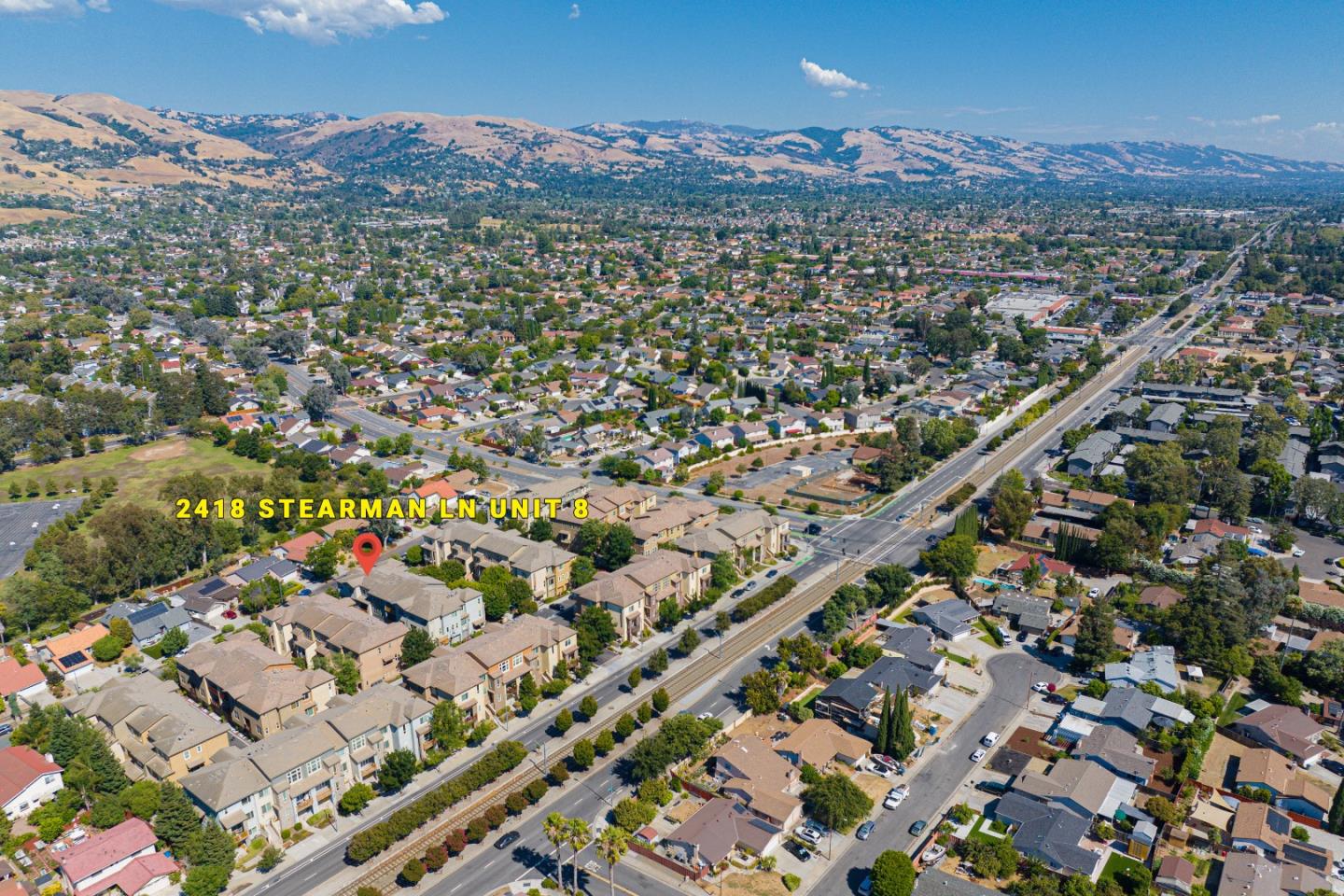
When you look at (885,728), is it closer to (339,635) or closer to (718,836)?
(718,836)

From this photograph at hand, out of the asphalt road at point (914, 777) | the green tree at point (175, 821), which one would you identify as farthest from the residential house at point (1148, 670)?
the green tree at point (175, 821)

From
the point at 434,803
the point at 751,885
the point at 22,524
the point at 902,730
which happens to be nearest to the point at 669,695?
the point at 902,730

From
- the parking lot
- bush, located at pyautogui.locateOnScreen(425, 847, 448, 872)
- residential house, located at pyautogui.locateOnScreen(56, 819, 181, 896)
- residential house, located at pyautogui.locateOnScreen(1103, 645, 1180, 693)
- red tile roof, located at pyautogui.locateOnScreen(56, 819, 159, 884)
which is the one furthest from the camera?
the parking lot

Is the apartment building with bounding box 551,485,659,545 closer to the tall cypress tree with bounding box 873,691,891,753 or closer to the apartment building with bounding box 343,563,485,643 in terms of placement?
the apartment building with bounding box 343,563,485,643

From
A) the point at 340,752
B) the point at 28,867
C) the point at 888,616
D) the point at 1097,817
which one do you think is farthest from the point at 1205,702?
the point at 28,867

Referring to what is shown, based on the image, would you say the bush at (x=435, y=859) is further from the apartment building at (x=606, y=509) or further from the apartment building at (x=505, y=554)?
the apartment building at (x=606, y=509)

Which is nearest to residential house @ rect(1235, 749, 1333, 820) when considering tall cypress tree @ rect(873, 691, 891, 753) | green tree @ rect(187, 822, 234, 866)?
tall cypress tree @ rect(873, 691, 891, 753)
